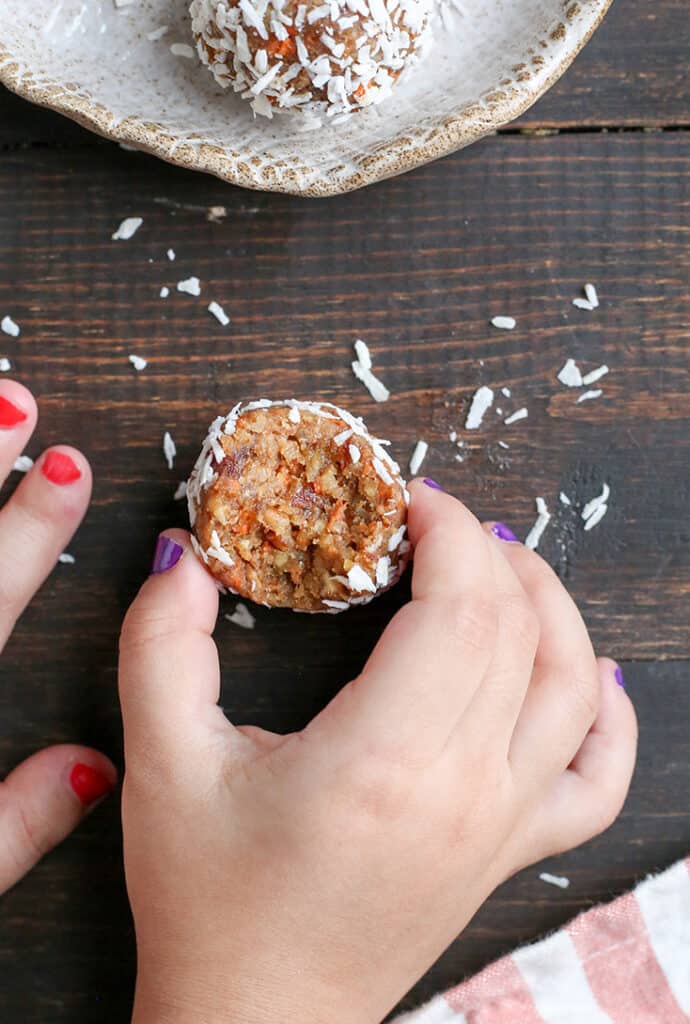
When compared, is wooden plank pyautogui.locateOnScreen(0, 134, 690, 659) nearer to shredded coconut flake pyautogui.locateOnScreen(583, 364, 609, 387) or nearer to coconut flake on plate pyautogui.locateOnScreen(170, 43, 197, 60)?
shredded coconut flake pyautogui.locateOnScreen(583, 364, 609, 387)

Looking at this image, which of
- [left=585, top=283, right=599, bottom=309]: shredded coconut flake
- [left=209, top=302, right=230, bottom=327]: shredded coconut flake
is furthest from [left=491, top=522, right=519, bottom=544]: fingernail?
[left=209, top=302, right=230, bottom=327]: shredded coconut flake

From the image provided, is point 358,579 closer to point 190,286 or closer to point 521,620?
point 521,620

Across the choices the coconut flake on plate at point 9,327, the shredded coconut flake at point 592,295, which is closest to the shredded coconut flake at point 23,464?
the coconut flake on plate at point 9,327

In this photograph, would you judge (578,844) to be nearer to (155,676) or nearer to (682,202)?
(155,676)

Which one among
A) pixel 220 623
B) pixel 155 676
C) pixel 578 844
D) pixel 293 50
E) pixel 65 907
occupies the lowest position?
pixel 578 844

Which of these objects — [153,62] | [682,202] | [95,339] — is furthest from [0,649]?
[682,202]

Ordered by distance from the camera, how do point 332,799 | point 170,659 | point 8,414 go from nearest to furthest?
point 332,799 → point 170,659 → point 8,414

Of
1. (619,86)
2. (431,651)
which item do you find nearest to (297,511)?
(431,651)
